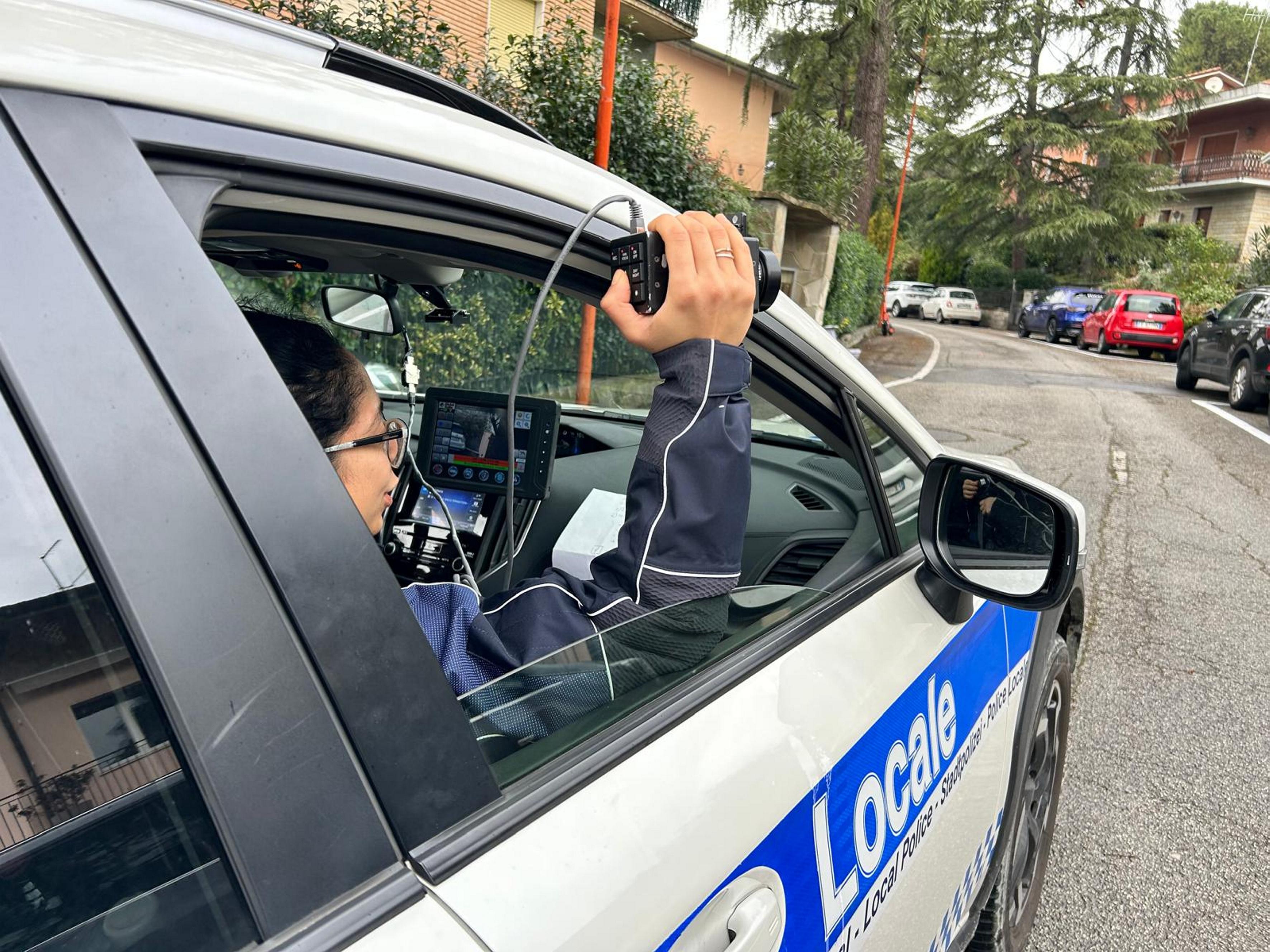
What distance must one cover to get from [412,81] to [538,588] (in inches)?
30.4

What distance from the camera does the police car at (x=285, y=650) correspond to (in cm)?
72

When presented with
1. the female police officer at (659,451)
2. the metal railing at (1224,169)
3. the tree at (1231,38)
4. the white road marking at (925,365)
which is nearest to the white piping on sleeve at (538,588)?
the female police officer at (659,451)

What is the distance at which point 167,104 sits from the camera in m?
0.79

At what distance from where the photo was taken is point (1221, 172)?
3988 centimetres

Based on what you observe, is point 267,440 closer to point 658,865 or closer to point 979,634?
point 658,865

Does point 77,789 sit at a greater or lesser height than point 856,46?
lesser

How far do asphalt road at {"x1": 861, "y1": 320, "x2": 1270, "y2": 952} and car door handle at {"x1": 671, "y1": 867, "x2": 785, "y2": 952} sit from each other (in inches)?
71.6

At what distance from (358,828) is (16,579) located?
341mm

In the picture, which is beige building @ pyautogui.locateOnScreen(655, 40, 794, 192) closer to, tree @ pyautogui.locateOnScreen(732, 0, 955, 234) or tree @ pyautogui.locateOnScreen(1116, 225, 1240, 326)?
tree @ pyautogui.locateOnScreen(732, 0, 955, 234)

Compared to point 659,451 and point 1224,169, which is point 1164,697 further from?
point 1224,169

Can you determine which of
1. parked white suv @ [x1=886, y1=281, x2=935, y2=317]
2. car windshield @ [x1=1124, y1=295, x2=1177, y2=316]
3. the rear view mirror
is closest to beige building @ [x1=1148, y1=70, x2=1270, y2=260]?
parked white suv @ [x1=886, y1=281, x2=935, y2=317]

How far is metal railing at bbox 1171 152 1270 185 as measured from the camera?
1515 inches

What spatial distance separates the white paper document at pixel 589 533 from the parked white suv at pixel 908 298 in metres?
40.3

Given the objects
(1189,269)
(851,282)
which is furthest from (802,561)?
(1189,269)
